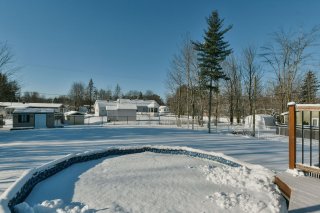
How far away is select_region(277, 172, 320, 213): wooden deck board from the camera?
3.59 m

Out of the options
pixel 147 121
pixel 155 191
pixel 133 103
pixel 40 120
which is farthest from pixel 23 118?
pixel 133 103

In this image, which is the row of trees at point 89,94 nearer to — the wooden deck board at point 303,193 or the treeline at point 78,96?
the treeline at point 78,96

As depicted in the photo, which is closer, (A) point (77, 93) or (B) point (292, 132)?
(B) point (292, 132)

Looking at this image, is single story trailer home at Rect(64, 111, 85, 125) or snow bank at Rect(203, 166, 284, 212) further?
single story trailer home at Rect(64, 111, 85, 125)

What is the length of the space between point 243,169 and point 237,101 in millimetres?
34436

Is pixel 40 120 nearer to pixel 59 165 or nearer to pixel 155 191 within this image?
pixel 59 165

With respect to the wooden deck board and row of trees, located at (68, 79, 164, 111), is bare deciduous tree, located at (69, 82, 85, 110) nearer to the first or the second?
A: row of trees, located at (68, 79, 164, 111)

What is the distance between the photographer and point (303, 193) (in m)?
3.99

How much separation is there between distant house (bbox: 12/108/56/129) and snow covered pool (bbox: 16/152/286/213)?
2542cm

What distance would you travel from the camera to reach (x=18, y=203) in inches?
149

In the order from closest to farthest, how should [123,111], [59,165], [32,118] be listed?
1. [59,165]
2. [32,118]
3. [123,111]

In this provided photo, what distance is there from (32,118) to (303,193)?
101ft

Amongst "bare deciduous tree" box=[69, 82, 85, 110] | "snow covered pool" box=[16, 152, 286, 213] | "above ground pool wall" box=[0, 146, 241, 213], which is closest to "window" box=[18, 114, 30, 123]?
"above ground pool wall" box=[0, 146, 241, 213]

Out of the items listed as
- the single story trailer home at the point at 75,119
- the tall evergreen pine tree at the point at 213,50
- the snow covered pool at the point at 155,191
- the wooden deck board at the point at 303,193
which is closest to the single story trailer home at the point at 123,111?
the single story trailer home at the point at 75,119
